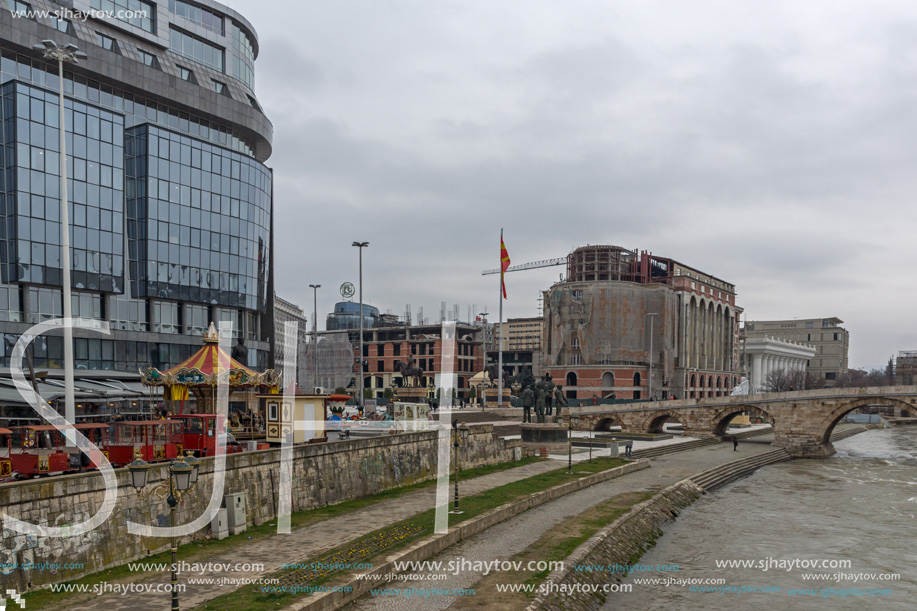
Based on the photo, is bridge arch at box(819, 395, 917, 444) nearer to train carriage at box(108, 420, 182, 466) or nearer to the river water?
the river water

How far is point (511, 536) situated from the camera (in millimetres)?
24906

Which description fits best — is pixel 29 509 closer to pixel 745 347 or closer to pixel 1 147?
pixel 1 147

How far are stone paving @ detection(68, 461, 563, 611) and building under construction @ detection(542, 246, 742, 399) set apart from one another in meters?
78.9

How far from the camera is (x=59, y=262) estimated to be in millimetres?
49625

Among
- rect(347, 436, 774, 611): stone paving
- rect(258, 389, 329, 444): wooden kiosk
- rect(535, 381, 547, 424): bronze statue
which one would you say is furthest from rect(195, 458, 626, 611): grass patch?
rect(535, 381, 547, 424): bronze statue

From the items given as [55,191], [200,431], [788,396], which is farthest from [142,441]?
[788,396]

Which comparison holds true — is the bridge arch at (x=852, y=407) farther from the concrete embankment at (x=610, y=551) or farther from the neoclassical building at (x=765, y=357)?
the neoclassical building at (x=765, y=357)

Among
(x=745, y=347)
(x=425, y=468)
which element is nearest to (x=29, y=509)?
(x=425, y=468)

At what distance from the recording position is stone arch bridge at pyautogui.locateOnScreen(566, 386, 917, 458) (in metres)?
66.7

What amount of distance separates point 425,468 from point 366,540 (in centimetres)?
1405

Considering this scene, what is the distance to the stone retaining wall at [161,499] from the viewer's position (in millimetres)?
16156

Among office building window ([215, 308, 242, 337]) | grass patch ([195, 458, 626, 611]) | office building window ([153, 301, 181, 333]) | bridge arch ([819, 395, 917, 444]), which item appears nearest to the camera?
grass patch ([195, 458, 626, 611])

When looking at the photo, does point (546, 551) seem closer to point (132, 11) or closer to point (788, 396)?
point (788, 396)

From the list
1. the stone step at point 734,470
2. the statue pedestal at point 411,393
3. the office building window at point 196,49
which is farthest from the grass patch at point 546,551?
the statue pedestal at point 411,393
